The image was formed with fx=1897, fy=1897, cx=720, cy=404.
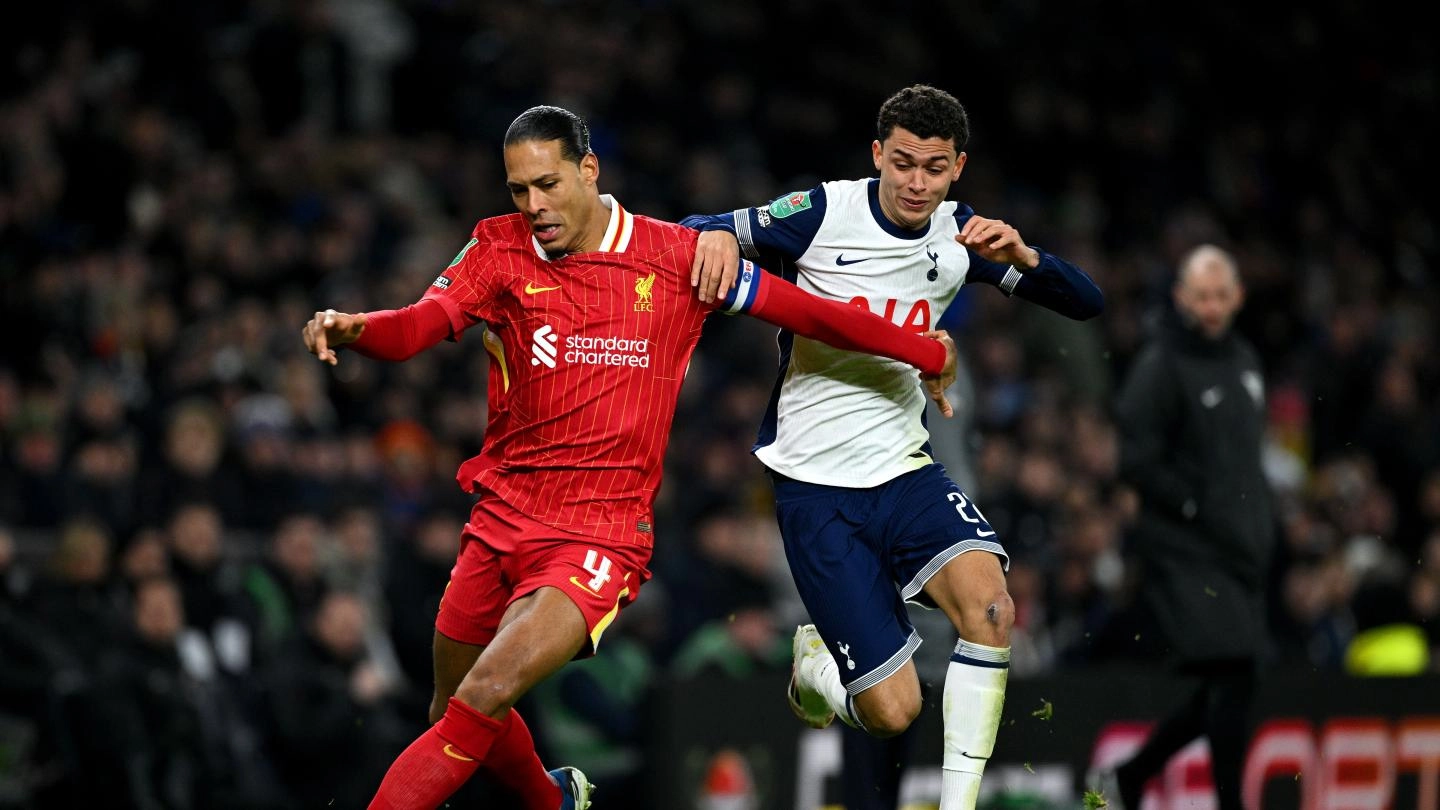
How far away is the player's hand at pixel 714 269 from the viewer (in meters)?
6.05

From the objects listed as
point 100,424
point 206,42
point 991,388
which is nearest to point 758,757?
point 100,424

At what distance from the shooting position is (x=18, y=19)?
13.7 m

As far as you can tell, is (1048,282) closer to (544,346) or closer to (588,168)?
(588,168)

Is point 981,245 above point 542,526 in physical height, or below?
above

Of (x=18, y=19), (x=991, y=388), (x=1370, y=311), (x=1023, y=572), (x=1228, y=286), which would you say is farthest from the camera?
(x=1370, y=311)

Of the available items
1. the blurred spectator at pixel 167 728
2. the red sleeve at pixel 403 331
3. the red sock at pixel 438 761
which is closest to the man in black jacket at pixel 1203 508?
the red sock at pixel 438 761

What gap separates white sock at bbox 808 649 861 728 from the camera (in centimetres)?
657

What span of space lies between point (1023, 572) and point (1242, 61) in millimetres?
10850

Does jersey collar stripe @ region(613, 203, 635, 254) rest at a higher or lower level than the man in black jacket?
higher

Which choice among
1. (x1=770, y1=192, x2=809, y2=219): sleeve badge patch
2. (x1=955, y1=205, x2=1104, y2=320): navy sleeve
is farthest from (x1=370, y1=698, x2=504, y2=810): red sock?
(x1=955, y1=205, x2=1104, y2=320): navy sleeve

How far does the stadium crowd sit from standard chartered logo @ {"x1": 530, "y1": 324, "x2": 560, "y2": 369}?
305 cm

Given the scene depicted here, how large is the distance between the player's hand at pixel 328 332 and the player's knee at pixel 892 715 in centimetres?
214

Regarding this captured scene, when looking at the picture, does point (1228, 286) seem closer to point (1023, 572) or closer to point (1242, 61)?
point (1023, 572)

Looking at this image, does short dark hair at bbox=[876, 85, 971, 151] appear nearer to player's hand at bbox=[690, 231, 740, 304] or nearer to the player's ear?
player's hand at bbox=[690, 231, 740, 304]
